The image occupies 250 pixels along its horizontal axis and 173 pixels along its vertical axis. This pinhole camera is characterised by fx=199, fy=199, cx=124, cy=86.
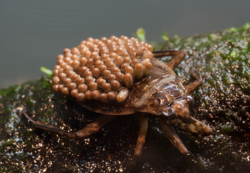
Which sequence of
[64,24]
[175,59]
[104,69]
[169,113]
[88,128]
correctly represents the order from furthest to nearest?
[64,24] → [175,59] → [88,128] → [104,69] → [169,113]

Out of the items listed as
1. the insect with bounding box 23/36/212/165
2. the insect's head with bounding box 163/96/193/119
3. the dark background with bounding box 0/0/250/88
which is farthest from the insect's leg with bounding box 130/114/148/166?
the dark background with bounding box 0/0/250/88

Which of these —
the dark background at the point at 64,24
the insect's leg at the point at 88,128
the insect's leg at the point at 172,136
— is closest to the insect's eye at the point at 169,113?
the insect's leg at the point at 172,136

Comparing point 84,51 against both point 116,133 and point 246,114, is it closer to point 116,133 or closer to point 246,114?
point 116,133

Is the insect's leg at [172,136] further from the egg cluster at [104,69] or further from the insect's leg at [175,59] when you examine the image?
the insect's leg at [175,59]

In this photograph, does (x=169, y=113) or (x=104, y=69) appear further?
(x=104, y=69)

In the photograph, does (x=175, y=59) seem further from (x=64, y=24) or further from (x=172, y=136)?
(x=64, y=24)

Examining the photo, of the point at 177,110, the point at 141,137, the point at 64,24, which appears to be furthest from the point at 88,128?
the point at 64,24
